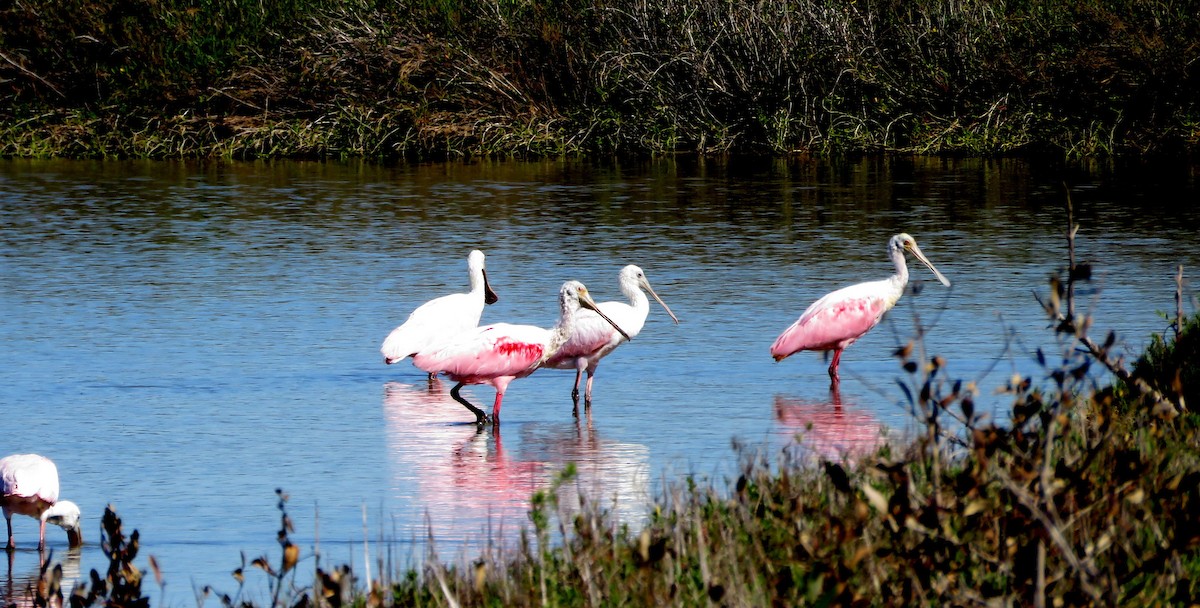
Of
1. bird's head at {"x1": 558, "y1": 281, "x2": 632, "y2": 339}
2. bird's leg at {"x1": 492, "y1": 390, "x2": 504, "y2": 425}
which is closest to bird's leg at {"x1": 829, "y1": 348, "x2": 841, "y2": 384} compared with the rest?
bird's head at {"x1": 558, "y1": 281, "x2": 632, "y2": 339}

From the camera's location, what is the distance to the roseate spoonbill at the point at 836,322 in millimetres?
11195

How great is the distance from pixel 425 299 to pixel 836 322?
4324mm

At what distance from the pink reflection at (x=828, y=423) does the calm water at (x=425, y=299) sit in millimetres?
32

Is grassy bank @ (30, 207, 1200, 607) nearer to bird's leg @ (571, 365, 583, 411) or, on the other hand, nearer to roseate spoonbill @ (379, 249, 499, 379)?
bird's leg @ (571, 365, 583, 411)

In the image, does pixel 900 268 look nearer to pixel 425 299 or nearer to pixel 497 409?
pixel 497 409

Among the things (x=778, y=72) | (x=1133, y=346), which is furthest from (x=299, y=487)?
(x=778, y=72)

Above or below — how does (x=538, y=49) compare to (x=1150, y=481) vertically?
above

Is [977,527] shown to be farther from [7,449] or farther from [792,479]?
[7,449]

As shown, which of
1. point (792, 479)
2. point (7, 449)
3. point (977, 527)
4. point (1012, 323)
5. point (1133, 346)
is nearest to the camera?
point (977, 527)

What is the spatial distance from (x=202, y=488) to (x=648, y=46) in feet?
78.0

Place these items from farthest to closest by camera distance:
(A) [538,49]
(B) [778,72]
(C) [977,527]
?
(A) [538,49] < (B) [778,72] < (C) [977,527]

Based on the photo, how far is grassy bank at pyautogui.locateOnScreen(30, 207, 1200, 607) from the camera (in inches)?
173

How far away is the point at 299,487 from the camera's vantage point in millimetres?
8359

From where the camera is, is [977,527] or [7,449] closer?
[977,527]
